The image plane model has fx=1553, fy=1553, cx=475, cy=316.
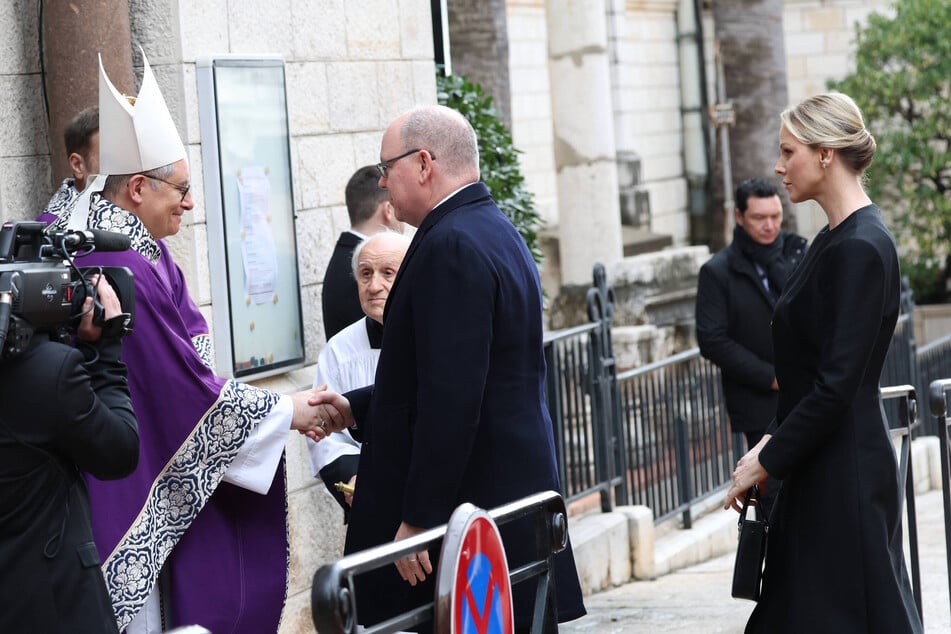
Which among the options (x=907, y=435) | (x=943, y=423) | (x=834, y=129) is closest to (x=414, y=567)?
(x=834, y=129)

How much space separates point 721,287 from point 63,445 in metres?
4.55

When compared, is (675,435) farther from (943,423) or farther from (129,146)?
(129,146)

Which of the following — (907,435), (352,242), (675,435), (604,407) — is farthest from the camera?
(675,435)

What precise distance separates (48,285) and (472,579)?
112cm

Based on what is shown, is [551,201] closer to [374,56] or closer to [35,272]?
[374,56]

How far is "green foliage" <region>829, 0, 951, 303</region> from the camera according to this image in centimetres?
1825

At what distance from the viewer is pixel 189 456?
432 cm

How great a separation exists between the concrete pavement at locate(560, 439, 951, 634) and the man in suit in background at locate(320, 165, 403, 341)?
2.05 meters

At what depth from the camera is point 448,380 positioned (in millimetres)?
3900

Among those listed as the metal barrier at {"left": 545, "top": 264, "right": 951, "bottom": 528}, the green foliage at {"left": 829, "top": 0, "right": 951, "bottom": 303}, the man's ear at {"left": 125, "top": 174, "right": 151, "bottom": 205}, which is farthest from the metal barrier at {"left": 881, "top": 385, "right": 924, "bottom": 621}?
the green foliage at {"left": 829, "top": 0, "right": 951, "bottom": 303}

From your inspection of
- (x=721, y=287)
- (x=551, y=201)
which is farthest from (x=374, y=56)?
(x=551, y=201)

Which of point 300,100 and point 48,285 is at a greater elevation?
point 300,100

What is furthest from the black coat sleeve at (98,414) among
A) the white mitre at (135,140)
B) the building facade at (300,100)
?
the building facade at (300,100)

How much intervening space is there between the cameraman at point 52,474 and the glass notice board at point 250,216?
2.48m
